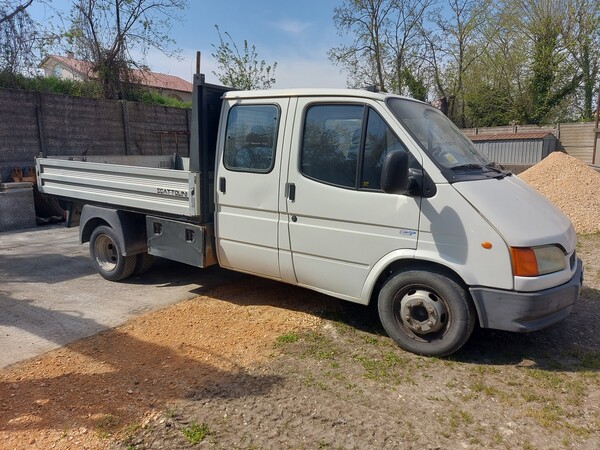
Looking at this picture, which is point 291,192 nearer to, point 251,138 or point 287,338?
point 251,138

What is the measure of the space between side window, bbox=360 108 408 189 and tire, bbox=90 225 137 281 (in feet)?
11.4

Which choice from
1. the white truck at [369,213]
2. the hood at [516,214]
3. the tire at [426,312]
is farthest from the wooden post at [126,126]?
the hood at [516,214]

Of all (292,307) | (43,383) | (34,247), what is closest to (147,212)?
(292,307)

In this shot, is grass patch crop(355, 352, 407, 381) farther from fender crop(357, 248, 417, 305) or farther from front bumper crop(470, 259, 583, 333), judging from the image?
front bumper crop(470, 259, 583, 333)

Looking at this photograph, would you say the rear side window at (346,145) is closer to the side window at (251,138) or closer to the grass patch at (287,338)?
the side window at (251,138)

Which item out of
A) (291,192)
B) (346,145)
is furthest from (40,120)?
(346,145)

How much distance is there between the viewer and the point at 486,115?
28.3 meters

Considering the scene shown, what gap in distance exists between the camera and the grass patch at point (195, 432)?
279 centimetres

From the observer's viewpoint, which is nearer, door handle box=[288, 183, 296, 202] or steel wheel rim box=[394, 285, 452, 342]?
steel wheel rim box=[394, 285, 452, 342]

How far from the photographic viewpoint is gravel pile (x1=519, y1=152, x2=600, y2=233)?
9.08 metres

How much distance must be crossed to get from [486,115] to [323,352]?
1104 inches

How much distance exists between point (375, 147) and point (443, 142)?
656 mm

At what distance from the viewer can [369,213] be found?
394cm

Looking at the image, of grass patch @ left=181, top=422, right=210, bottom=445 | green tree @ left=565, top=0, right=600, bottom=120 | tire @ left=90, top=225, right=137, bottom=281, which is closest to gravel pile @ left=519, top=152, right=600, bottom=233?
tire @ left=90, top=225, right=137, bottom=281
